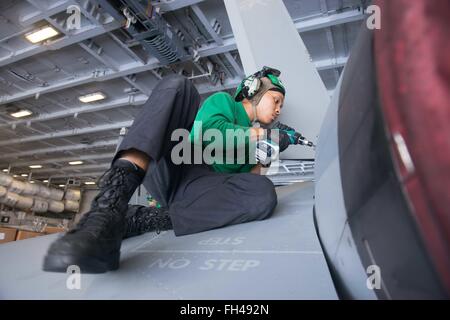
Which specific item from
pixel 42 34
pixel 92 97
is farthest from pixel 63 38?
pixel 92 97

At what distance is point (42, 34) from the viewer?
345cm

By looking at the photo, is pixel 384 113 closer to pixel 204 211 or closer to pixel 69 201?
pixel 204 211

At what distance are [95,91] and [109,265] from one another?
4.86m

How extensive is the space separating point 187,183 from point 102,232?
1.25 feet

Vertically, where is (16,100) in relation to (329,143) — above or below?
above

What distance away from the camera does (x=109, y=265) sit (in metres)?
0.46

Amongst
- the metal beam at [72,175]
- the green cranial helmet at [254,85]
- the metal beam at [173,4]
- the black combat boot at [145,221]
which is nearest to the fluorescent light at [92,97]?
the metal beam at [173,4]

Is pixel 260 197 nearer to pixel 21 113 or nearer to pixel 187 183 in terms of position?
pixel 187 183

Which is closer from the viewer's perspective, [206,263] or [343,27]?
[206,263]

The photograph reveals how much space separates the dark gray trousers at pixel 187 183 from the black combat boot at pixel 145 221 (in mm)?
68

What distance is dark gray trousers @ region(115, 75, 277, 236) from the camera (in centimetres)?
65

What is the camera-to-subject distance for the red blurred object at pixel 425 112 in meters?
0.19

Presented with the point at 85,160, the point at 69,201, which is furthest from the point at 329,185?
the point at 69,201
